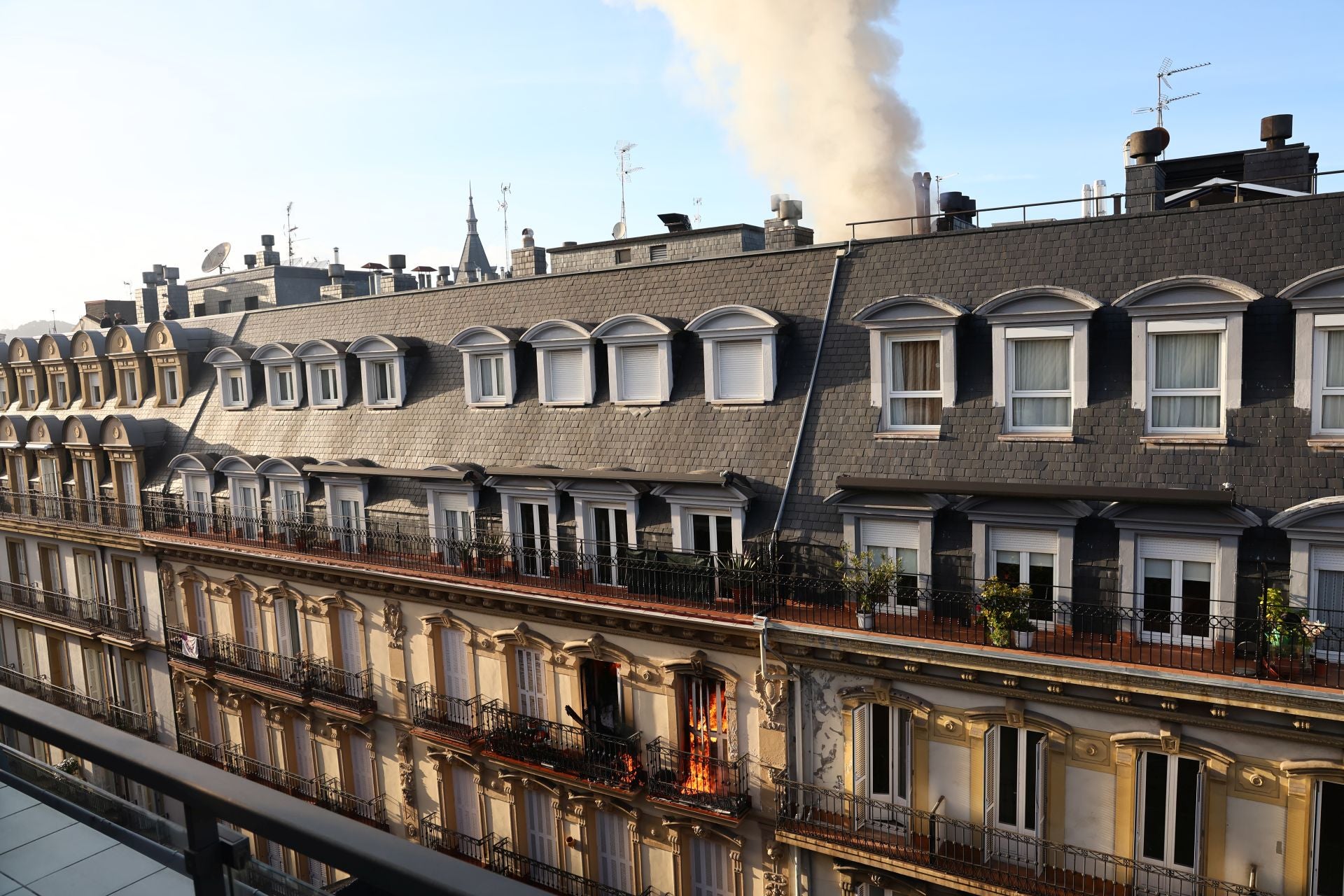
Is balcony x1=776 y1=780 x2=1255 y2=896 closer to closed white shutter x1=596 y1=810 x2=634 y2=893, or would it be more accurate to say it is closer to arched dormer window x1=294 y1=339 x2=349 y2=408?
closed white shutter x1=596 y1=810 x2=634 y2=893

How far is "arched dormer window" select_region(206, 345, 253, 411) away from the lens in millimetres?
29250

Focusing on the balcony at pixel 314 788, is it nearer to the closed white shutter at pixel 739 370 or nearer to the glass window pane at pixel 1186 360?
the closed white shutter at pixel 739 370

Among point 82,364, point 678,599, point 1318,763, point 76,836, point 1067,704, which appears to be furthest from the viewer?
point 82,364

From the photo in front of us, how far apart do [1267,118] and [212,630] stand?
101 feet

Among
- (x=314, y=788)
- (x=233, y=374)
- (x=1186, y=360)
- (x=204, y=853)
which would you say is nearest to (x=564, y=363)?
(x=1186, y=360)

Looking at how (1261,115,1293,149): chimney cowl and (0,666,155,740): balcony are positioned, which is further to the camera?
(0,666,155,740): balcony

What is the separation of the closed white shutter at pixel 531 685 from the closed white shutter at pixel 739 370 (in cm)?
771

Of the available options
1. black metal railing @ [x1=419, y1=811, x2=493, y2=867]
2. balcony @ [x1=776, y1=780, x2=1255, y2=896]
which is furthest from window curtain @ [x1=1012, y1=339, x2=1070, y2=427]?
black metal railing @ [x1=419, y1=811, x2=493, y2=867]

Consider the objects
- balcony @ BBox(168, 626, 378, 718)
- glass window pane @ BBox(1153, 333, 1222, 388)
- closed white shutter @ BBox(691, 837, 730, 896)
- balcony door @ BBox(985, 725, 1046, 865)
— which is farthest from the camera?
balcony @ BBox(168, 626, 378, 718)

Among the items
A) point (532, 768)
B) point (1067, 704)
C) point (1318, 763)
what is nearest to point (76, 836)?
point (1067, 704)

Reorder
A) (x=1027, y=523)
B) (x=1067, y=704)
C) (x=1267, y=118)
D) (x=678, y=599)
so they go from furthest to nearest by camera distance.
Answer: (x=678, y=599), (x=1267, y=118), (x=1027, y=523), (x=1067, y=704)

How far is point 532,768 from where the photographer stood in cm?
2003

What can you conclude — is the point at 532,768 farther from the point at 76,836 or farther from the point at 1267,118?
the point at 1267,118

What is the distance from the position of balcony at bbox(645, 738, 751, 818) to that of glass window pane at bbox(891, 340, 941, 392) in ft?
26.7
